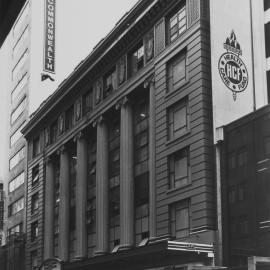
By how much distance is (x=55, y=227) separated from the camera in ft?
145

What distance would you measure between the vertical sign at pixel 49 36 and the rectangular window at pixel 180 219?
11.0 meters

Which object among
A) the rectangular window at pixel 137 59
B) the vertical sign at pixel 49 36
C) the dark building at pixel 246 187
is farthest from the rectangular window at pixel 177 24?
the vertical sign at pixel 49 36

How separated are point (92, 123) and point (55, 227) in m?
9.56

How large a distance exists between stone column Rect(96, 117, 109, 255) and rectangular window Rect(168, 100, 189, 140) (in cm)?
800

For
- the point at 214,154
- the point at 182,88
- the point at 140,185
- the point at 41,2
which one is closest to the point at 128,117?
the point at 140,185

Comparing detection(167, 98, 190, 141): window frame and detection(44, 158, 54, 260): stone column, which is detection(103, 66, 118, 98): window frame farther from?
detection(44, 158, 54, 260): stone column

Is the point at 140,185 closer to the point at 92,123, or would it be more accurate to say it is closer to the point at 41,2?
the point at 92,123

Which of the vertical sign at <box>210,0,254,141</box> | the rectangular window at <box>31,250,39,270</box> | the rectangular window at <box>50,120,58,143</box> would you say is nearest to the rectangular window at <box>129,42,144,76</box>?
the vertical sign at <box>210,0,254,141</box>

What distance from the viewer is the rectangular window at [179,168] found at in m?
27.9

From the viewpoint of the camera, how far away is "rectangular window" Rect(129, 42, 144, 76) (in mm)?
33375

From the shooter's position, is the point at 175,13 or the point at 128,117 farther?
the point at 128,117

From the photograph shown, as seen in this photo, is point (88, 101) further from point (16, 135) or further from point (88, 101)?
point (16, 135)

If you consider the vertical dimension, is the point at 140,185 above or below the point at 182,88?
below

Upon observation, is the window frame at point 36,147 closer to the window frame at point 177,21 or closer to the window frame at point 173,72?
the window frame at point 173,72
